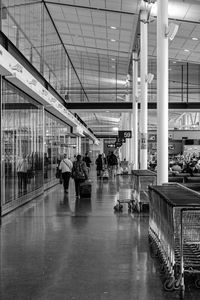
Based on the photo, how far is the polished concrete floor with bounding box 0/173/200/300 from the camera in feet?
15.3

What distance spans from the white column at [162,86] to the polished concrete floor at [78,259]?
4.75 ft

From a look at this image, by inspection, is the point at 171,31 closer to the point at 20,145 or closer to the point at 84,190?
the point at 20,145

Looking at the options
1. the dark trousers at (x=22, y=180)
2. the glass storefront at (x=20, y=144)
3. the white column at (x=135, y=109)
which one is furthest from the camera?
the white column at (x=135, y=109)

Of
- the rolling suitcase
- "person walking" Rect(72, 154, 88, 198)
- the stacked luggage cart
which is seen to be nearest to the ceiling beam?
"person walking" Rect(72, 154, 88, 198)

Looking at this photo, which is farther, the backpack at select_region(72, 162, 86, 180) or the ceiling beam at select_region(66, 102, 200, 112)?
the ceiling beam at select_region(66, 102, 200, 112)

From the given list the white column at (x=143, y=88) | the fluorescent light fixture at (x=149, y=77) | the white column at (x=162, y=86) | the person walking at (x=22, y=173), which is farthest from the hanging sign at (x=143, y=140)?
the white column at (x=162, y=86)

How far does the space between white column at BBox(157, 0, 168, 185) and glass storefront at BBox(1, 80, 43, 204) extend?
410cm

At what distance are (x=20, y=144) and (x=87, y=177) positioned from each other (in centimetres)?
306

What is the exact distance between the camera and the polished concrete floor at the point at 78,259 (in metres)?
4.66

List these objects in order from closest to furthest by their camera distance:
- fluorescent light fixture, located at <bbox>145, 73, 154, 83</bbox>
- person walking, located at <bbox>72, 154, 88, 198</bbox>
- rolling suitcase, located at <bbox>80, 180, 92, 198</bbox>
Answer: fluorescent light fixture, located at <bbox>145, 73, 154, 83</bbox> → rolling suitcase, located at <bbox>80, 180, 92, 198</bbox> → person walking, located at <bbox>72, 154, 88, 198</bbox>

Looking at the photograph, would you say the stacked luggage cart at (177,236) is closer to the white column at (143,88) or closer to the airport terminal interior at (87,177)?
the airport terminal interior at (87,177)

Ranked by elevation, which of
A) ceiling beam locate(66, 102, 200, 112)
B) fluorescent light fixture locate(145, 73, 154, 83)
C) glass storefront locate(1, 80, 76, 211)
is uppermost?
ceiling beam locate(66, 102, 200, 112)

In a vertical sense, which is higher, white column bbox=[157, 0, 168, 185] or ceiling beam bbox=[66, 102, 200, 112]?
ceiling beam bbox=[66, 102, 200, 112]

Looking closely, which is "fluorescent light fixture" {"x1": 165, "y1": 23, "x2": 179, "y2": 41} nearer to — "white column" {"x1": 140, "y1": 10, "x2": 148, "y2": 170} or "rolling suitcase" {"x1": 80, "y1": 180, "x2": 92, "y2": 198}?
"white column" {"x1": 140, "y1": 10, "x2": 148, "y2": 170}
